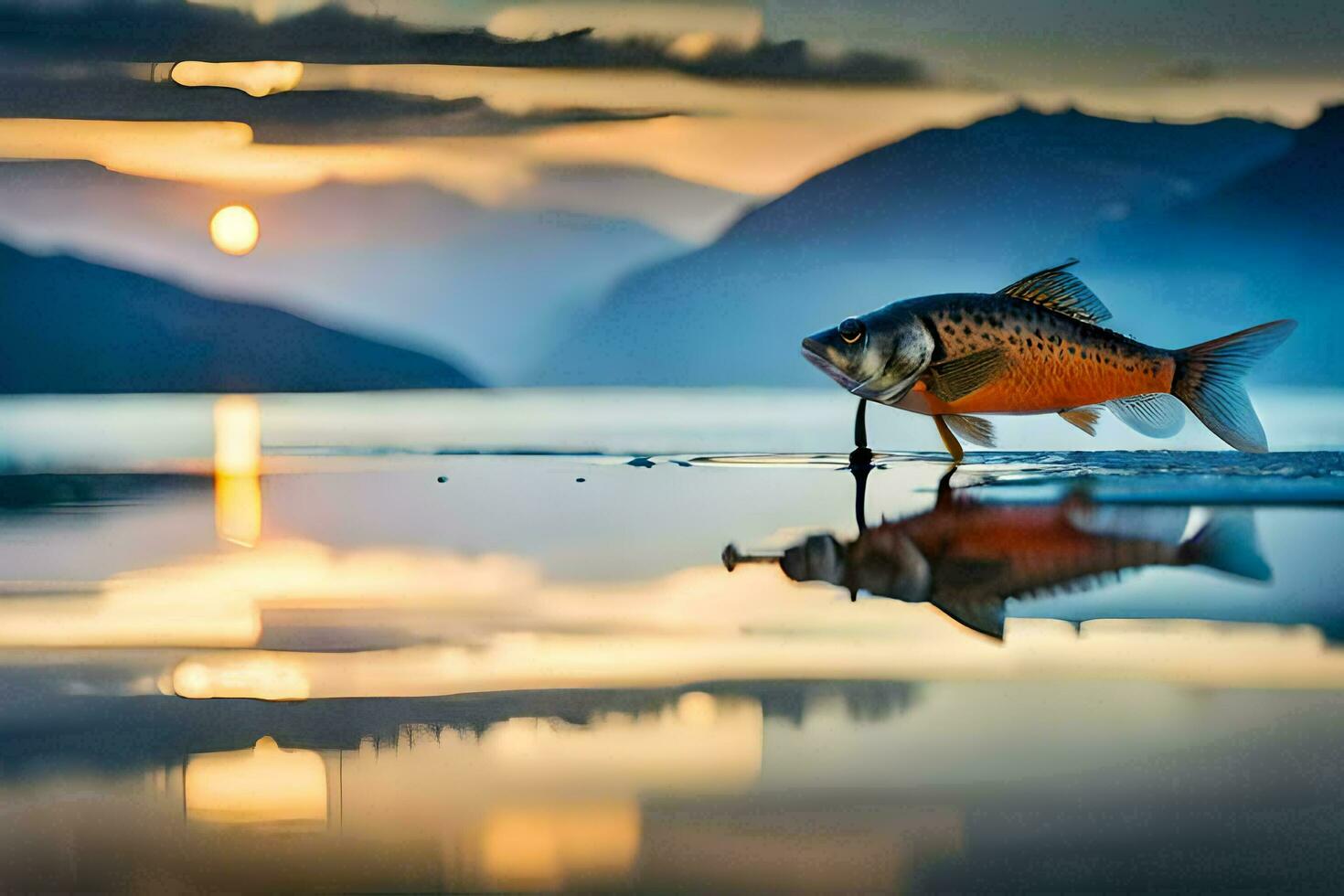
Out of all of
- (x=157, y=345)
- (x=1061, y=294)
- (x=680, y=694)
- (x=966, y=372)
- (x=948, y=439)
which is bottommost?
(x=680, y=694)

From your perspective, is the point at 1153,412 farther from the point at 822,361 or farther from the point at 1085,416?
the point at 822,361

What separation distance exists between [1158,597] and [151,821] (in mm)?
1251

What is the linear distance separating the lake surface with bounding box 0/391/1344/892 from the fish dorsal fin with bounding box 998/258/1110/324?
0.40 metres

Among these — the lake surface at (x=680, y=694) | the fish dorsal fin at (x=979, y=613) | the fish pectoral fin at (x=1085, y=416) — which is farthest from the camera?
the fish pectoral fin at (x=1085, y=416)

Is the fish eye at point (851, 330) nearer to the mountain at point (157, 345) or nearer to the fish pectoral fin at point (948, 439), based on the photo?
the fish pectoral fin at point (948, 439)

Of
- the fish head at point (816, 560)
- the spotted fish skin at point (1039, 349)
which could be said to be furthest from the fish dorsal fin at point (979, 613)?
the spotted fish skin at point (1039, 349)

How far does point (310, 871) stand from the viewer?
882 mm

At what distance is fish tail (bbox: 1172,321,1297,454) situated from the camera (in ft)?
9.41

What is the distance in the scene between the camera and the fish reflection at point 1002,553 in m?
1.78

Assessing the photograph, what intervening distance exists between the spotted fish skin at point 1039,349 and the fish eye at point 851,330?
15 cm

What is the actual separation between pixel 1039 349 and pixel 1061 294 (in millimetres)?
136

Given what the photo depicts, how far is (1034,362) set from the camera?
3020 millimetres

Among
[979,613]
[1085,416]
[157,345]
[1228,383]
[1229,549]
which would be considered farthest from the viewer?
[157,345]

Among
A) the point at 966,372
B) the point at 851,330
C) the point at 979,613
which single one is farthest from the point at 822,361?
the point at 979,613
